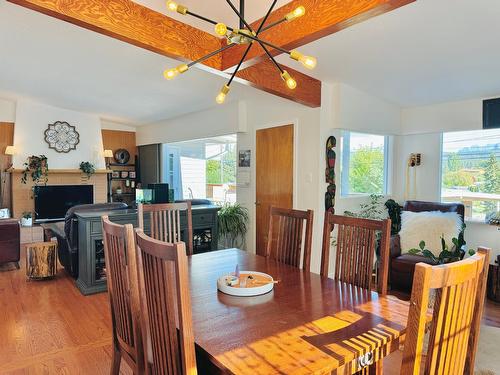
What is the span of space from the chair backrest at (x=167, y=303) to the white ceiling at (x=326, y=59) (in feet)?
7.11

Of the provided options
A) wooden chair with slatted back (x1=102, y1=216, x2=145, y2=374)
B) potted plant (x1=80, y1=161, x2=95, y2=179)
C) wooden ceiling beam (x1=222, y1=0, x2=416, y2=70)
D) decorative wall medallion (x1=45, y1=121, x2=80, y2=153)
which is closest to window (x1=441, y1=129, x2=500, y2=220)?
wooden ceiling beam (x1=222, y1=0, x2=416, y2=70)

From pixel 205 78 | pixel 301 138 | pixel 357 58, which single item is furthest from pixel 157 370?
pixel 205 78

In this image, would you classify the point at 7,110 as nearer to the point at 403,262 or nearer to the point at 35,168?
the point at 35,168

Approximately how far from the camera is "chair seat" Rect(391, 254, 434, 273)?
11.7 ft

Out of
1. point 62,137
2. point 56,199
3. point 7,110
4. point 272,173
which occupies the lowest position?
point 56,199

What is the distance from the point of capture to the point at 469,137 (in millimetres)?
4266

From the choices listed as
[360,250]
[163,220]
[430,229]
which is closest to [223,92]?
[163,220]

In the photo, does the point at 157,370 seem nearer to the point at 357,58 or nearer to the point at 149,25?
the point at 149,25

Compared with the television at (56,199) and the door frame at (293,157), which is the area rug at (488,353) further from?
the television at (56,199)

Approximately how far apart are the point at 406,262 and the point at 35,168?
6.88 metres

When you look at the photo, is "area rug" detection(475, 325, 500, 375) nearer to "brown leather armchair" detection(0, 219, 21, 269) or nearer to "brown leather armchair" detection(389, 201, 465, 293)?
"brown leather armchair" detection(389, 201, 465, 293)

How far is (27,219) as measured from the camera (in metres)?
6.59

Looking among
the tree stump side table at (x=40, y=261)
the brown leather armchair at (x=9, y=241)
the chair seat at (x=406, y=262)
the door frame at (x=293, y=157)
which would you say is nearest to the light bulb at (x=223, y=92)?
the door frame at (x=293, y=157)

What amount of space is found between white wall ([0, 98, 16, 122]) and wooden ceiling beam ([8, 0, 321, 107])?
18.8ft
